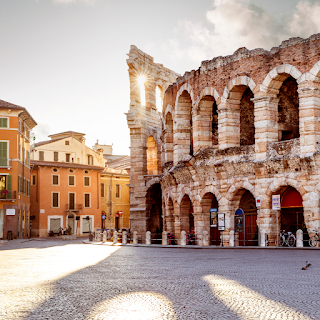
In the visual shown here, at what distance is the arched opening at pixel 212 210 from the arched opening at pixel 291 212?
3.63 meters

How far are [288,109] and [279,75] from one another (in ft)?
7.61

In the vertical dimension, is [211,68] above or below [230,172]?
above

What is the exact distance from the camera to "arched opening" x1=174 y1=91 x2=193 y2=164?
32.7 m

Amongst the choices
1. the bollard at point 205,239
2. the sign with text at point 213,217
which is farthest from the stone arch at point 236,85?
the bollard at point 205,239

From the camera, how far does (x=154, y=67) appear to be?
4394cm

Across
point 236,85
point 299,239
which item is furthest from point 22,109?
point 299,239

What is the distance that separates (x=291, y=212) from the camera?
26.8 meters

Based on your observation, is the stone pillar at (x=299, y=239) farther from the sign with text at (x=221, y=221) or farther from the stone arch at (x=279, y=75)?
the stone arch at (x=279, y=75)

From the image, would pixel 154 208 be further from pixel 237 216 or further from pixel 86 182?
pixel 86 182

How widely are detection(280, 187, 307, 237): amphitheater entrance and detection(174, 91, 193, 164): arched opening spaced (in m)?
7.99

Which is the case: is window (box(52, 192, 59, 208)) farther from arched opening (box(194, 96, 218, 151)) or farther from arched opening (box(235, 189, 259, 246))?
arched opening (box(235, 189, 259, 246))

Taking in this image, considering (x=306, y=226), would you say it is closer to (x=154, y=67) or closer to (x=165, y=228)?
(x=165, y=228)

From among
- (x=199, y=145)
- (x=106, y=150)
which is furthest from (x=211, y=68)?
(x=106, y=150)

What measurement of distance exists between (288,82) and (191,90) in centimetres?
596
